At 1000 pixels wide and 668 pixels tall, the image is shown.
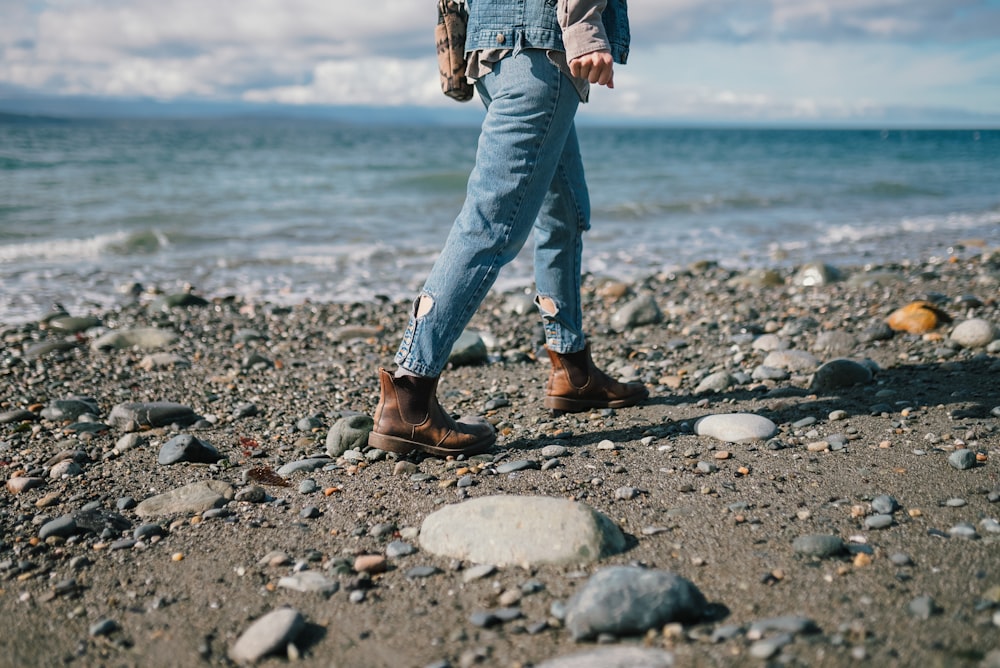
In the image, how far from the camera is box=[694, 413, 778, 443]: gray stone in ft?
9.21

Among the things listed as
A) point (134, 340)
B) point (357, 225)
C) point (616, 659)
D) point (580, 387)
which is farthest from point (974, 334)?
point (357, 225)

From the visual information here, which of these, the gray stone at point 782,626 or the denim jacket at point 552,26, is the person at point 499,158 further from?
the gray stone at point 782,626

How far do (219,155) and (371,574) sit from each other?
26.9 metres

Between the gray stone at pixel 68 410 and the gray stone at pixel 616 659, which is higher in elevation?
the gray stone at pixel 616 659

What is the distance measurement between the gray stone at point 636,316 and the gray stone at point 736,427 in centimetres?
203

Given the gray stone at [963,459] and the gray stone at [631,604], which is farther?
the gray stone at [963,459]

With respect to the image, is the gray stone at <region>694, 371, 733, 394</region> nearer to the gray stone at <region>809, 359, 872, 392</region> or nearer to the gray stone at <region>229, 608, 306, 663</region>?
the gray stone at <region>809, 359, 872, 392</region>

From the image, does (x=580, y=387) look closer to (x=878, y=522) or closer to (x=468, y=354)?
(x=468, y=354)

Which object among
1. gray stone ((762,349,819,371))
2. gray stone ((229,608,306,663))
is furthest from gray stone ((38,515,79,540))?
gray stone ((762,349,819,371))

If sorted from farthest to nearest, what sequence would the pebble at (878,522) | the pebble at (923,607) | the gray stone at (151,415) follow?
1. the gray stone at (151,415)
2. the pebble at (878,522)
3. the pebble at (923,607)

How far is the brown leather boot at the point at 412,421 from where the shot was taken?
8.37 ft

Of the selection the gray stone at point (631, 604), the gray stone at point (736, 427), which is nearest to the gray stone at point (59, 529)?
the gray stone at point (631, 604)

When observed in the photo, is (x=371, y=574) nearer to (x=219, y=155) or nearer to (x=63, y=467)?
(x=63, y=467)

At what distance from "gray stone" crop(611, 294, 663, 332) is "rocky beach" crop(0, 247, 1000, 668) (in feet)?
1.65
